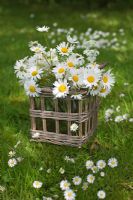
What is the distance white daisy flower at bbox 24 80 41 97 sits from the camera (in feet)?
11.2

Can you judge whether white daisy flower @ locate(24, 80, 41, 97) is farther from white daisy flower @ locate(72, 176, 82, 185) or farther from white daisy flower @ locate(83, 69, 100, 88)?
white daisy flower @ locate(72, 176, 82, 185)

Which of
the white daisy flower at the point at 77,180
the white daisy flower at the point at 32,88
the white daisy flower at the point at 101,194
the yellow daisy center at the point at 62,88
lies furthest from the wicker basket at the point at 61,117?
the white daisy flower at the point at 101,194

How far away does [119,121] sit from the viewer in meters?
4.03

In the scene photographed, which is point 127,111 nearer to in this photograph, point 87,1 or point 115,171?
point 115,171

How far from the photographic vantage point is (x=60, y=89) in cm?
328

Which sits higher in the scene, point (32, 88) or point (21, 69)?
point (21, 69)

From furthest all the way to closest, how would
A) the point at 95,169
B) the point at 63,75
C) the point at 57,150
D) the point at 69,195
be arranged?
1. the point at 57,150
2. the point at 63,75
3. the point at 95,169
4. the point at 69,195

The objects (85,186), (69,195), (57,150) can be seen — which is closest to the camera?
(69,195)

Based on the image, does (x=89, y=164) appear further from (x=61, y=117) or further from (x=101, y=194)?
(x=61, y=117)

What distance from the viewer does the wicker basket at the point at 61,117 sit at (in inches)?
137

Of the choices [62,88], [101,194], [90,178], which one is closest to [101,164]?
[90,178]

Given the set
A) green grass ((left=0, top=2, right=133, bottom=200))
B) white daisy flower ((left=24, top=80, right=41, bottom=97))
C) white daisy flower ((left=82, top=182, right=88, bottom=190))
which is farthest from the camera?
white daisy flower ((left=24, top=80, right=41, bottom=97))

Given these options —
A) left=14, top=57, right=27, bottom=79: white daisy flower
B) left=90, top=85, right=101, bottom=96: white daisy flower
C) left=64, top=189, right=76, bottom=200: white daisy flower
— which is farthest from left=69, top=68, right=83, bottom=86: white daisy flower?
A: left=64, top=189, right=76, bottom=200: white daisy flower

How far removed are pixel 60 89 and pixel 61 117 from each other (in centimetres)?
33
